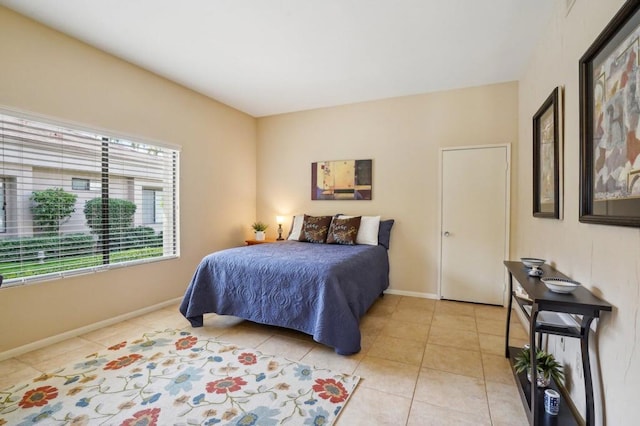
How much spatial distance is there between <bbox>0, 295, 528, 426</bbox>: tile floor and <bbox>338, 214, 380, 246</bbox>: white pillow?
32.3 inches

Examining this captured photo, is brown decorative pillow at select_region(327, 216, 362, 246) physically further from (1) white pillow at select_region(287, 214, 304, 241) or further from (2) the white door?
(2) the white door

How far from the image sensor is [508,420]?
1.60 m

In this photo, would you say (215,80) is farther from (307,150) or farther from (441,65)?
(441,65)

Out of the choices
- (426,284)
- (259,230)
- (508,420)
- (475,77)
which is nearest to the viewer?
(508,420)

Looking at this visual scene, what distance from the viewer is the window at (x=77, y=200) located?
7.50ft

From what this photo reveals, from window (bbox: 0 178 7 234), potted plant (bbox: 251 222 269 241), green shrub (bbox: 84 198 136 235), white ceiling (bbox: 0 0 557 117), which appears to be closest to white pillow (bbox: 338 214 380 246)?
potted plant (bbox: 251 222 269 241)

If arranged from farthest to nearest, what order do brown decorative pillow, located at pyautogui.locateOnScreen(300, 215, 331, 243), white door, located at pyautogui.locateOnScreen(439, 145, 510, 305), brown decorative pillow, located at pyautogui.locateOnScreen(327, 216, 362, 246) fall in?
1. brown decorative pillow, located at pyautogui.locateOnScreen(300, 215, 331, 243)
2. brown decorative pillow, located at pyautogui.locateOnScreen(327, 216, 362, 246)
3. white door, located at pyautogui.locateOnScreen(439, 145, 510, 305)

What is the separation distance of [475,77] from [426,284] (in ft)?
8.52

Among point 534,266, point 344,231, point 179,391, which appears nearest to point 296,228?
point 344,231

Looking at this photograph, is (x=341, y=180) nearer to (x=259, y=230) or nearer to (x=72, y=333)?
(x=259, y=230)

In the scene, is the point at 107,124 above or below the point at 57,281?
above

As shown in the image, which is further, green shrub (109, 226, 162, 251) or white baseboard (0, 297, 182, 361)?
green shrub (109, 226, 162, 251)

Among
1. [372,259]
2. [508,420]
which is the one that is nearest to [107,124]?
[372,259]

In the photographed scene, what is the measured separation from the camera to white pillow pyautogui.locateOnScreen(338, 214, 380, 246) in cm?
373
